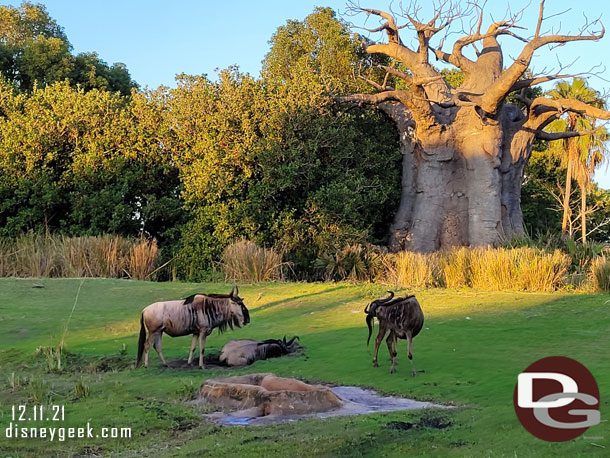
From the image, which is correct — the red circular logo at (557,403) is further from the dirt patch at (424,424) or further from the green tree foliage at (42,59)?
the green tree foliage at (42,59)

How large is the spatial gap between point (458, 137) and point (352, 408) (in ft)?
63.1

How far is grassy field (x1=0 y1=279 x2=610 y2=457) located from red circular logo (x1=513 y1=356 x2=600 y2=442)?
124mm

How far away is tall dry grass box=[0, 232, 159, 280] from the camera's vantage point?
1988 centimetres

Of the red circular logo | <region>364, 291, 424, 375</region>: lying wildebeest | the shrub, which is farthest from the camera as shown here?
the shrub

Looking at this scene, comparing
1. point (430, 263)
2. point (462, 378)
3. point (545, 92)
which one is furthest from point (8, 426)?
point (545, 92)

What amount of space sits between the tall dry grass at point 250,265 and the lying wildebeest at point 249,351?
30.9 ft

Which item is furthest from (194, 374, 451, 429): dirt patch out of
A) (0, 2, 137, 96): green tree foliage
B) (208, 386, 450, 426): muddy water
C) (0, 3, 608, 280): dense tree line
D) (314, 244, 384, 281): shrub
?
(0, 2, 137, 96): green tree foliage

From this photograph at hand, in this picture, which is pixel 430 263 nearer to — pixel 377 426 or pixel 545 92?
pixel 377 426

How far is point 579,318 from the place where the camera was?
37.8 ft

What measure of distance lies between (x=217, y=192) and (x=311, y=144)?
336 centimetres

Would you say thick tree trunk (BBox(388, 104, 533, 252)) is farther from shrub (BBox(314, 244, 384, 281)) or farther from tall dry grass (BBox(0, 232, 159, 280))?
tall dry grass (BBox(0, 232, 159, 280))

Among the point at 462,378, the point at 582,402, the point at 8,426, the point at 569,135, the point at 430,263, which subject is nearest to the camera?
the point at 582,402

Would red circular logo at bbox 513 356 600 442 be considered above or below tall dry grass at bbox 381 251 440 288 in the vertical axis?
below

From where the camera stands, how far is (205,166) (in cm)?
2322
